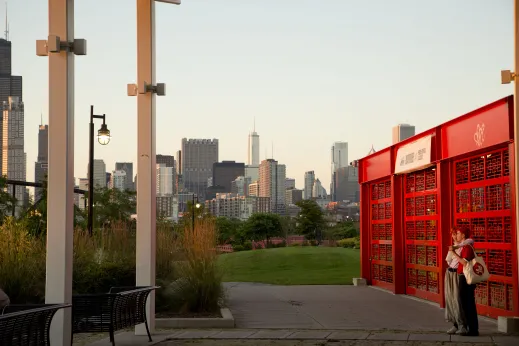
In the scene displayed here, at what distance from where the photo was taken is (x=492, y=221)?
12477 mm

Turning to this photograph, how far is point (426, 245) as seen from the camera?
15.7 meters

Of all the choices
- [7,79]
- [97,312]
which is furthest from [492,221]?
[7,79]

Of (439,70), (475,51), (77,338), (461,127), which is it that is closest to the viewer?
(77,338)

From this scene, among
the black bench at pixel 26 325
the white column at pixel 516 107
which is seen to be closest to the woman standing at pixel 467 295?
the white column at pixel 516 107

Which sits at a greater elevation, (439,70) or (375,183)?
(439,70)

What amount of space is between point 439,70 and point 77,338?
23391 mm

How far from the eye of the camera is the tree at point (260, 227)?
8425 cm

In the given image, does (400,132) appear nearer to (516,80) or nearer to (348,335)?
(516,80)

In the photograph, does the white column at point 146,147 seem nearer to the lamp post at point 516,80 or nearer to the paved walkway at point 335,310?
the paved walkway at point 335,310

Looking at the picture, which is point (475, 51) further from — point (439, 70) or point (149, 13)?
point (149, 13)

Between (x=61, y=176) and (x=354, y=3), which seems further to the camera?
(x=354, y=3)

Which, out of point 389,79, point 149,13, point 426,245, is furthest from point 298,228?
point 149,13

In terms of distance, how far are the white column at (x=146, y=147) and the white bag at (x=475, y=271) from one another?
13.5 ft

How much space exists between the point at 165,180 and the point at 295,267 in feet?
467
